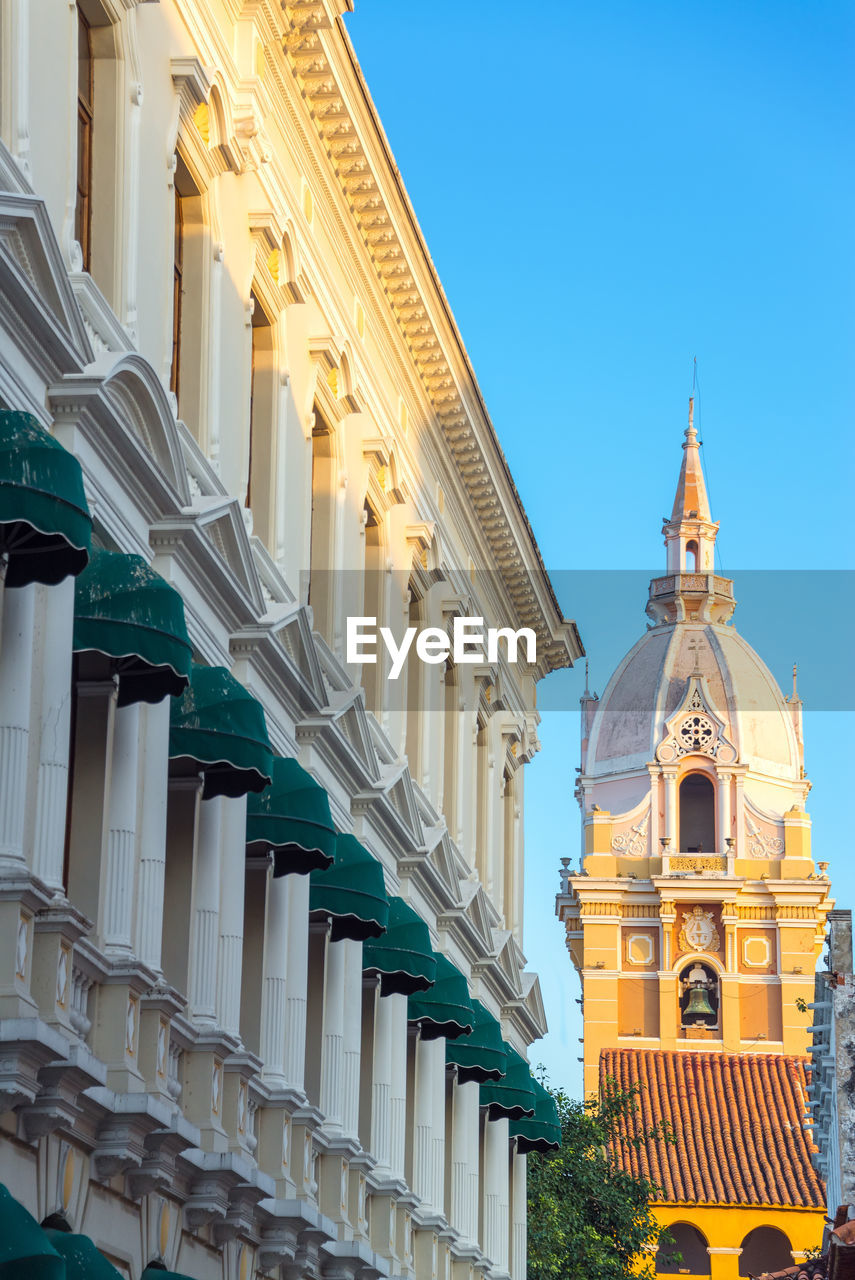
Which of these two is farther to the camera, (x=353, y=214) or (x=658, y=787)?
(x=658, y=787)

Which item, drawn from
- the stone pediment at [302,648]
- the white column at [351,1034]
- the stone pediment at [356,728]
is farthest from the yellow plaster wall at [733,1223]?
the stone pediment at [302,648]

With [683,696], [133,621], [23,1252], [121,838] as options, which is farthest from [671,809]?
[23,1252]

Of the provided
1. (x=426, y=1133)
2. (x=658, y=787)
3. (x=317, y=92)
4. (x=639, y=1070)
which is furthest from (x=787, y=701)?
(x=317, y=92)

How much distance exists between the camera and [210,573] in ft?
63.9

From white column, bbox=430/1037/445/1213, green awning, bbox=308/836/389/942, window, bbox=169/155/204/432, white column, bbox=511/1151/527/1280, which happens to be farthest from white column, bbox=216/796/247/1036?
white column, bbox=511/1151/527/1280

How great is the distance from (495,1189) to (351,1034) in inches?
404

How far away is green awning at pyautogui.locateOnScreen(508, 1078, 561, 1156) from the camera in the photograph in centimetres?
3462

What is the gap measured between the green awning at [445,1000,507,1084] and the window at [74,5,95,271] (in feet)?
47.9

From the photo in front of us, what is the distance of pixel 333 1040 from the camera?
78.5ft

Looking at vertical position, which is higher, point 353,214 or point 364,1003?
point 353,214

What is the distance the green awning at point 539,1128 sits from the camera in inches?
1363

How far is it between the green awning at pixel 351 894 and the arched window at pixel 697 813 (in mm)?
58537

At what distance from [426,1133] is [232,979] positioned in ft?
30.6

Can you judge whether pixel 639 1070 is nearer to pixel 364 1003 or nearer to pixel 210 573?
pixel 364 1003
